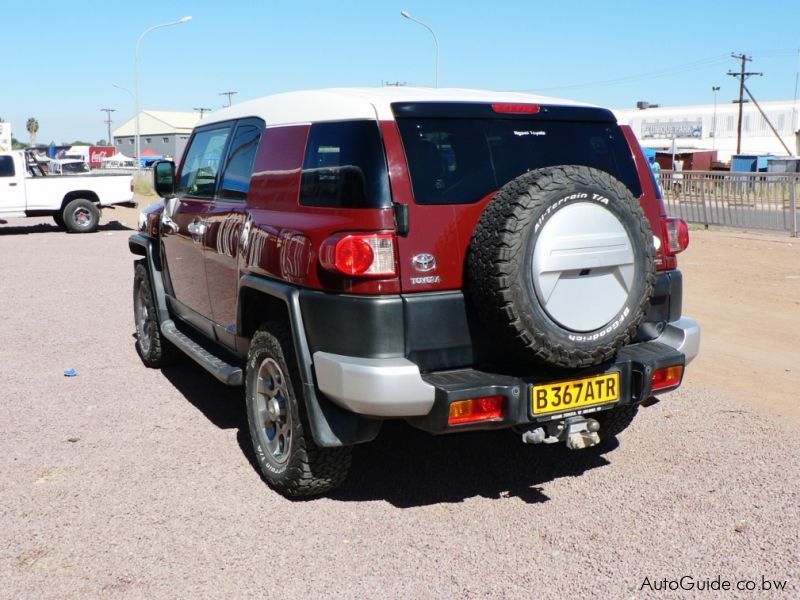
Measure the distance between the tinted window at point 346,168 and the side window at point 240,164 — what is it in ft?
2.46

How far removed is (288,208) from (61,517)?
178 centimetres

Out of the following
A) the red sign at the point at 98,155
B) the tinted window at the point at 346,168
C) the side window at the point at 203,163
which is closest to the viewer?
the tinted window at the point at 346,168

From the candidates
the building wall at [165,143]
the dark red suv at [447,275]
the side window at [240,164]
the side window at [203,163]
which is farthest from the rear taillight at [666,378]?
the building wall at [165,143]

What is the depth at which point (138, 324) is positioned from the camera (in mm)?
7059

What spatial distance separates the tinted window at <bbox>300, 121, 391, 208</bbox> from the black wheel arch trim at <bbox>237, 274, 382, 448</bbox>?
0.47 meters

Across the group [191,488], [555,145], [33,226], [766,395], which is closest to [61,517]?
[191,488]

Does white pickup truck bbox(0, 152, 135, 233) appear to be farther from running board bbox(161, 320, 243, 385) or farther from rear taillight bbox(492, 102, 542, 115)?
rear taillight bbox(492, 102, 542, 115)

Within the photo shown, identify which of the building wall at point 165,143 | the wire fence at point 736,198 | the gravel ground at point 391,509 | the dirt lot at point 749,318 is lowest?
the gravel ground at point 391,509

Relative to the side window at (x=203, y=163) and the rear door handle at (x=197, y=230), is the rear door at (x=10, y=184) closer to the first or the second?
the side window at (x=203, y=163)

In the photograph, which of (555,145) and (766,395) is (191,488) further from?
(766,395)

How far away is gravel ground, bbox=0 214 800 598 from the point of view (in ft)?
11.1

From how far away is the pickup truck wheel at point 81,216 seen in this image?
18.8 m

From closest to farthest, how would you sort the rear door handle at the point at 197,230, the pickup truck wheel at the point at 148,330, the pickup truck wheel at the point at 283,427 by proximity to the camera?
the pickup truck wheel at the point at 283,427 → the rear door handle at the point at 197,230 → the pickup truck wheel at the point at 148,330

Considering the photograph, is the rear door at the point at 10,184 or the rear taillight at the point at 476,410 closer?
the rear taillight at the point at 476,410
